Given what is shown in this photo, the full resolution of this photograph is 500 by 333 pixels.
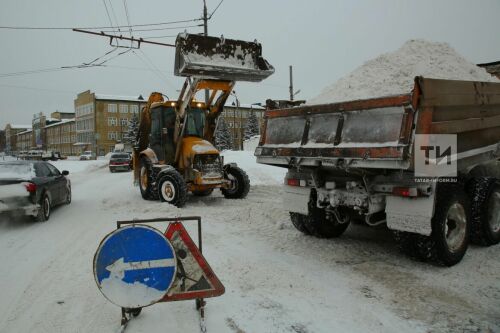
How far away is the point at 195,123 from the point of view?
38.8 feet

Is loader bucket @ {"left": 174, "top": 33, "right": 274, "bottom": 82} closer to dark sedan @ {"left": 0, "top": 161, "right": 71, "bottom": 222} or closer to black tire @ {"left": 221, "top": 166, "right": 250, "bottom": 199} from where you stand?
black tire @ {"left": 221, "top": 166, "right": 250, "bottom": 199}

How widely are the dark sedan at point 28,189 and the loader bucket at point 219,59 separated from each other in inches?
156

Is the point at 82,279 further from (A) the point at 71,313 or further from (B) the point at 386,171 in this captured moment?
(B) the point at 386,171

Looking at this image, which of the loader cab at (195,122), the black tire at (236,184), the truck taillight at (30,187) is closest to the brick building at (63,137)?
the loader cab at (195,122)

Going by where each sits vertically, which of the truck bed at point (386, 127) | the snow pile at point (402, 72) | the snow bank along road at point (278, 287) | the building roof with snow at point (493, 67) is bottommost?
the snow bank along road at point (278, 287)

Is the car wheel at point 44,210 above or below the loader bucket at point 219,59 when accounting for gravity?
below

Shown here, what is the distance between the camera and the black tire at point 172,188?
10.3m

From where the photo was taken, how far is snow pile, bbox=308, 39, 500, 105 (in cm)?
845

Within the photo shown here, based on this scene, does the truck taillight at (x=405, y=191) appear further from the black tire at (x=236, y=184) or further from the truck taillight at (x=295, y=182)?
the black tire at (x=236, y=184)

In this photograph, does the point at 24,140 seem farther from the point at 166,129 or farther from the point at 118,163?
the point at 166,129

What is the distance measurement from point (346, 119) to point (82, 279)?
397 cm

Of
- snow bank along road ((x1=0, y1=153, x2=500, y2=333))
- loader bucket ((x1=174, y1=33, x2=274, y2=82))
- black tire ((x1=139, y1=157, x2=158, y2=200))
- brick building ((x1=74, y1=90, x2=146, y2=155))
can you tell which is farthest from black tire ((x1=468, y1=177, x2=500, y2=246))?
brick building ((x1=74, y1=90, x2=146, y2=155))

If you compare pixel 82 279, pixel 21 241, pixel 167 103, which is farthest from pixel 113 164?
pixel 82 279

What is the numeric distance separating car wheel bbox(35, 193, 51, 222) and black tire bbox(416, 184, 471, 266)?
24.6ft
